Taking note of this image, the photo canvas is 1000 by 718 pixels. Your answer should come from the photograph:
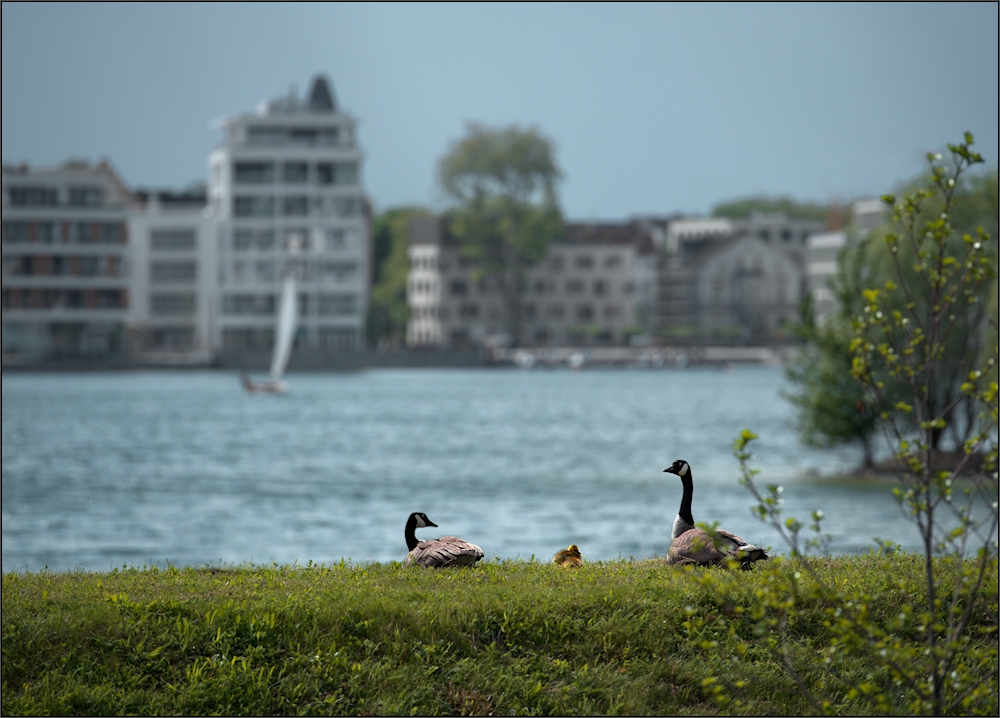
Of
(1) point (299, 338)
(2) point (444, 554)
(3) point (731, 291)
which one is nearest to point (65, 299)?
(1) point (299, 338)

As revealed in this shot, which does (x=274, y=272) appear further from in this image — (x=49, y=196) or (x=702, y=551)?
(x=702, y=551)

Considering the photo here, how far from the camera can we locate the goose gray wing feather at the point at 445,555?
12.5 meters

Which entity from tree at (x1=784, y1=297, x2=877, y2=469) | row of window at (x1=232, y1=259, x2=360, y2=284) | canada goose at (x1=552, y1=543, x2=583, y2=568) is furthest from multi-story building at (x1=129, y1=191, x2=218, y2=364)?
canada goose at (x1=552, y1=543, x2=583, y2=568)

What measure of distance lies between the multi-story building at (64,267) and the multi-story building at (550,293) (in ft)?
138

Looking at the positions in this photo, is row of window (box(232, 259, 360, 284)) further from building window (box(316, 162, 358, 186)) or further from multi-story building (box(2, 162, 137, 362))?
multi-story building (box(2, 162, 137, 362))

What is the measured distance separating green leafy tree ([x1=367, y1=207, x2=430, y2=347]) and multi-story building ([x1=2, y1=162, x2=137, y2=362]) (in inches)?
1308

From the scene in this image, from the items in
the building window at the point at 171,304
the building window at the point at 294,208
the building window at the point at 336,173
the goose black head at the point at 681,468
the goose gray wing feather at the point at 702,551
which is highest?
the building window at the point at 336,173

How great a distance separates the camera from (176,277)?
133375 mm

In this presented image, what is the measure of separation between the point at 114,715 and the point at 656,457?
2184 inches

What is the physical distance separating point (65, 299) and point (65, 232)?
18.7ft

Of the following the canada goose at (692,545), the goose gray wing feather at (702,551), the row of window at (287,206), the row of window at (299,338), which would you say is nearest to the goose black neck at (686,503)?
the canada goose at (692,545)

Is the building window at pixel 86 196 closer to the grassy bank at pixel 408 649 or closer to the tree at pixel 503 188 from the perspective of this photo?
the tree at pixel 503 188

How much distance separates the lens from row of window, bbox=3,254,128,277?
126 meters

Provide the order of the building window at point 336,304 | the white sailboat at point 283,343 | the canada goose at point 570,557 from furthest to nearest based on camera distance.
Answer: the building window at point 336,304 → the white sailboat at point 283,343 → the canada goose at point 570,557
